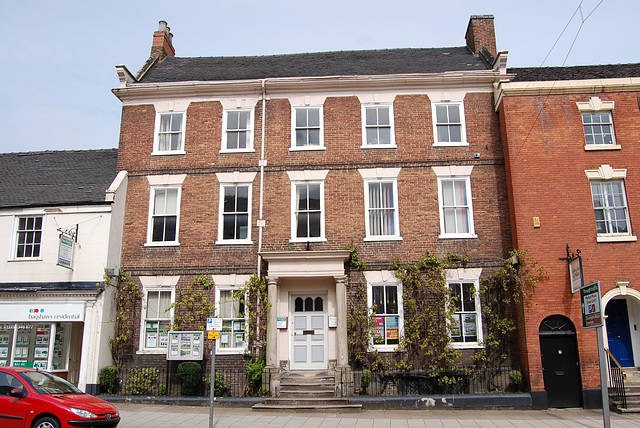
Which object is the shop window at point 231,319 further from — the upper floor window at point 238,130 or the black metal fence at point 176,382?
the upper floor window at point 238,130

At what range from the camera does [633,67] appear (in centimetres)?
1969

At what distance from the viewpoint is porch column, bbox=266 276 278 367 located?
52.9 ft

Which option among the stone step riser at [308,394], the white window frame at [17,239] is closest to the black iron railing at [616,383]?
the stone step riser at [308,394]

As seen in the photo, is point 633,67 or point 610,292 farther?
point 633,67

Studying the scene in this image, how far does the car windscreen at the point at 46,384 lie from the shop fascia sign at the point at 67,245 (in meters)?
5.96

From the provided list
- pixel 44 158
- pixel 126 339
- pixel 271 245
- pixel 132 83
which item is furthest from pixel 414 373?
pixel 44 158

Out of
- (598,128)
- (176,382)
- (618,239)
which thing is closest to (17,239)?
(176,382)

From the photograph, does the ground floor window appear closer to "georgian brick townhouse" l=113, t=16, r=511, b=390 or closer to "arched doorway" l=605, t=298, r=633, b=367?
"georgian brick townhouse" l=113, t=16, r=511, b=390

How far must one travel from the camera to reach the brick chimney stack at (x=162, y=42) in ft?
74.5

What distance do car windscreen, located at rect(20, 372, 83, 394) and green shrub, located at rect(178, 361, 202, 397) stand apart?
200 inches

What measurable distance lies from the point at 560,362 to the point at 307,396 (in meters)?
7.37

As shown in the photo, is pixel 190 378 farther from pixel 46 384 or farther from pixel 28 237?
pixel 28 237

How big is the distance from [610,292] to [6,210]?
19.3 meters

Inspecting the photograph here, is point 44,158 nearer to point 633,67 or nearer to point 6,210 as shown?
point 6,210
